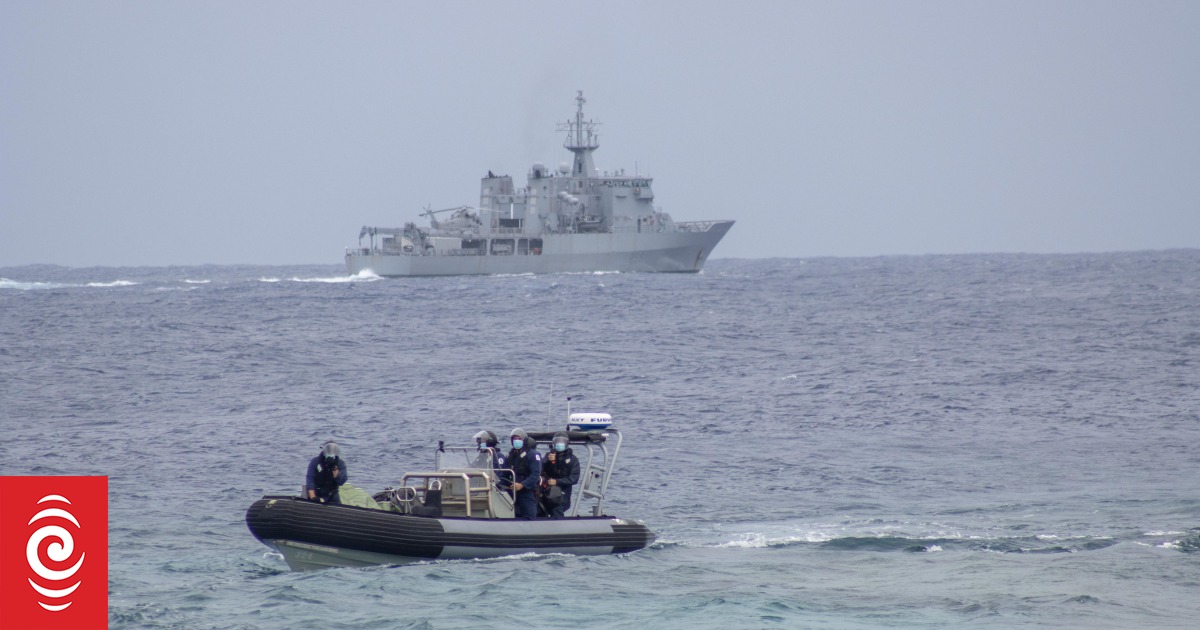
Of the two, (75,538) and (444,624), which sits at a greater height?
(75,538)

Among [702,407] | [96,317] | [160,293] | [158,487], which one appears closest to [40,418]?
[158,487]

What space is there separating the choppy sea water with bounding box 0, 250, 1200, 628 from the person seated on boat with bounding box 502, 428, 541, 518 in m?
0.66

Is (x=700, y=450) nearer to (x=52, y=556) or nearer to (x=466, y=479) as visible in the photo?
(x=466, y=479)

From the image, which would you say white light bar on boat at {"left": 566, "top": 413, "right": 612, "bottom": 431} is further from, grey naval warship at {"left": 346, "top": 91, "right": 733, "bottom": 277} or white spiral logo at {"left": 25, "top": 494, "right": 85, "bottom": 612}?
grey naval warship at {"left": 346, "top": 91, "right": 733, "bottom": 277}

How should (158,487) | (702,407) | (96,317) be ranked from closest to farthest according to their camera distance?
(158,487) < (702,407) < (96,317)

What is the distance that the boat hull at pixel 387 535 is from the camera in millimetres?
14359

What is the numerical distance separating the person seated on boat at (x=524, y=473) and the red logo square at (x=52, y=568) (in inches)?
183

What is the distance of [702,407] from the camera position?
1171 inches

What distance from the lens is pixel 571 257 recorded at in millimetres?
94250

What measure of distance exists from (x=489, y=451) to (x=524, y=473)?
0.63 meters

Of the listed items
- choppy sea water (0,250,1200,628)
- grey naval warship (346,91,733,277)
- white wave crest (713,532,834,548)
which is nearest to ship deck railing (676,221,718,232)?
grey naval warship (346,91,733,277)

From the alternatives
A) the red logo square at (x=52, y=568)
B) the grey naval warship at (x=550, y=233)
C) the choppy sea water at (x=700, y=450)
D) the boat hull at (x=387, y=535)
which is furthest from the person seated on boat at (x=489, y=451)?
the grey naval warship at (x=550, y=233)

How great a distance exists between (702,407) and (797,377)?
20.5 feet

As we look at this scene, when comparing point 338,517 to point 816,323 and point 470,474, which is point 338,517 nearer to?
point 470,474
